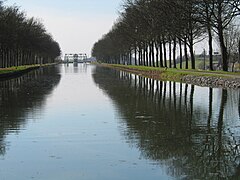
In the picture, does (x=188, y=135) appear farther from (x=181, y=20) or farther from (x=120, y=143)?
(x=181, y=20)

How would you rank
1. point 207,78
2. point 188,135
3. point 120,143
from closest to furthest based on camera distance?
1. point 120,143
2. point 188,135
3. point 207,78

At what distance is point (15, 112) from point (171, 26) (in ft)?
103

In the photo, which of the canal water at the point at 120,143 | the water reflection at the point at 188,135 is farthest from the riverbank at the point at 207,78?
the canal water at the point at 120,143

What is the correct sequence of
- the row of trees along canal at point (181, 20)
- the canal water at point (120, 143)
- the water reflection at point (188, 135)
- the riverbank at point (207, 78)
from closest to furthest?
the canal water at point (120, 143), the water reflection at point (188, 135), the riverbank at point (207, 78), the row of trees along canal at point (181, 20)

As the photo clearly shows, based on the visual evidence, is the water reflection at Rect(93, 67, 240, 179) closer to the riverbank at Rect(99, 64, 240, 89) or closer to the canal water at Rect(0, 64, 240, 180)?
the canal water at Rect(0, 64, 240, 180)

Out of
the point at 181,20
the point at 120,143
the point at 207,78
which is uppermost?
the point at 181,20

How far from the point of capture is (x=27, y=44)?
80.8m

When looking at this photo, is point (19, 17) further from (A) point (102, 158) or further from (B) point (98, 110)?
(A) point (102, 158)

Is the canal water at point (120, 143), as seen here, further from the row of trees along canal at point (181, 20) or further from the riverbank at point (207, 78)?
the row of trees along canal at point (181, 20)

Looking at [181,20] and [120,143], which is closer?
[120,143]

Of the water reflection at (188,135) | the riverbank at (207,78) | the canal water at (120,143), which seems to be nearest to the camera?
the canal water at (120,143)

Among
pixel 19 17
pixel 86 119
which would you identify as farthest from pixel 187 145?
pixel 19 17

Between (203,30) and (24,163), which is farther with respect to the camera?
(203,30)

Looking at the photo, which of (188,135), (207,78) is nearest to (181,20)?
(207,78)
